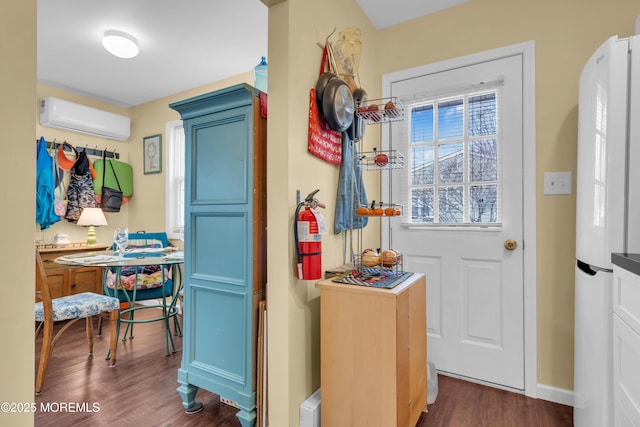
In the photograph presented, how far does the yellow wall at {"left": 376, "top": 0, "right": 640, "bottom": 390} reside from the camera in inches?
74.2

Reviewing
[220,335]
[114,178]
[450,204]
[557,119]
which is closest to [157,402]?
[220,335]

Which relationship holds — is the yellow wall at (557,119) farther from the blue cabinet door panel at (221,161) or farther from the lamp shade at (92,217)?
the lamp shade at (92,217)

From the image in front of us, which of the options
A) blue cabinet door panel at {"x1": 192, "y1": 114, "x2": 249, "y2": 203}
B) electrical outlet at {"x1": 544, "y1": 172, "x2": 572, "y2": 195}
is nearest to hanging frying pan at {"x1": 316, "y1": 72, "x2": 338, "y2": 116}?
blue cabinet door panel at {"x1": 192, "y1": 114, "x2": 249, "y2": 203}

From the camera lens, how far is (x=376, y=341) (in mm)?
1451

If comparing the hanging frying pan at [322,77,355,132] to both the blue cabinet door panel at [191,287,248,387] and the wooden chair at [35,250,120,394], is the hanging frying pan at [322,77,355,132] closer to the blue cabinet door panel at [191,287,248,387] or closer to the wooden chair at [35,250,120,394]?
the blue cabinet door panel at [191,287,248,387]

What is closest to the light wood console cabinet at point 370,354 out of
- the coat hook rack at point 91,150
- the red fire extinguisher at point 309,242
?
the red fire extinguisher at point 309,242

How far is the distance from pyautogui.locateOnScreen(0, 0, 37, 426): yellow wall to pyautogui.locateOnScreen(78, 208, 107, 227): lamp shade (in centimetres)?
374

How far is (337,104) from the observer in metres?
1.77

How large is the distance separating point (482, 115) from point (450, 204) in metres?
0.62

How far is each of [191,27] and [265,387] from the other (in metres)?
2.66

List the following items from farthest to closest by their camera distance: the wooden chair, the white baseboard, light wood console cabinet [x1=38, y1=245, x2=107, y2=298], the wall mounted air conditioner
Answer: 1. the wall mounted air conditioner
2. light wood console cabinet [x1=38, y1=245, x2=107, y2=298]
3. the wooden chair
4. the white baseboard

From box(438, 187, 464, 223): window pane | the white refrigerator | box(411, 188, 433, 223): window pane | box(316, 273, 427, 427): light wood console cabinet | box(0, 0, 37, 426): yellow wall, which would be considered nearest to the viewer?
box(0, 0, 37, 426): yellow wall

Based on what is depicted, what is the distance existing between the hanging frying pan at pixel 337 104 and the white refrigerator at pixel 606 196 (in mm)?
1129

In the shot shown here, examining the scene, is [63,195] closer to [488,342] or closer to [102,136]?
[102,136]
